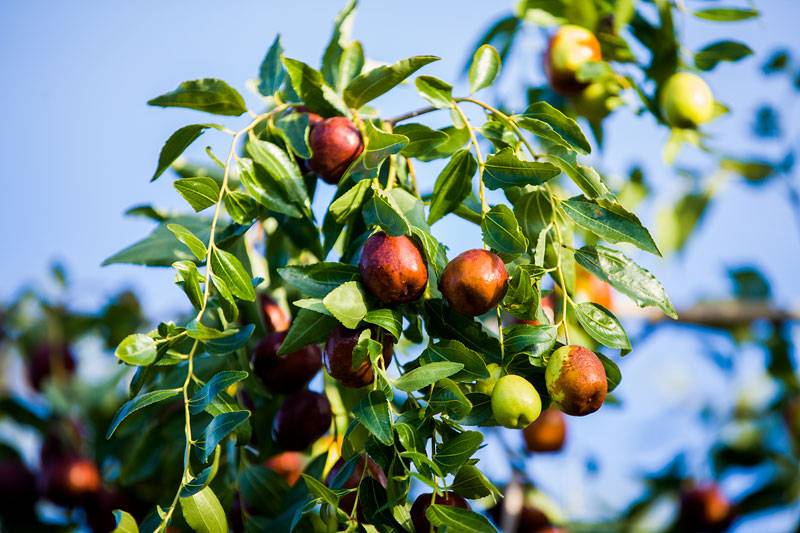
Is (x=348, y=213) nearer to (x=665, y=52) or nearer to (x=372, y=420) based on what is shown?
(x=372, y=420)

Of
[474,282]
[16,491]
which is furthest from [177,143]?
[16,491]

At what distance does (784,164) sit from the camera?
4020 mm

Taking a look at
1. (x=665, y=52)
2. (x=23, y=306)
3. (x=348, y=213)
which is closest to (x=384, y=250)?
(x=348, y=213)

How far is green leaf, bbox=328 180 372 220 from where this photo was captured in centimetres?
171

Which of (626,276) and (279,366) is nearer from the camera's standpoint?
(626,276)

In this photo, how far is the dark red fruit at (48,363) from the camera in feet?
13.1

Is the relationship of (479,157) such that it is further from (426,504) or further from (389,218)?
(426,504)

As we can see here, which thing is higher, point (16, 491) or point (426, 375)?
point (426, 375)

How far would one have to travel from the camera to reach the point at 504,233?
1.60 meters

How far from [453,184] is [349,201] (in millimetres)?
228

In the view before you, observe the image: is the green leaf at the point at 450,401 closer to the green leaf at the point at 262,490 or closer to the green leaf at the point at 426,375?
the green leaf at the point at 426,375

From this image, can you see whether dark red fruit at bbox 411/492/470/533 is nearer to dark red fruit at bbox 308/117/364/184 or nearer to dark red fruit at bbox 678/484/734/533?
dark red fruit at bbox 308/117/364/184

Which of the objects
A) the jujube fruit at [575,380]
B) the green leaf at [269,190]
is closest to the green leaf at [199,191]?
the green leaf at [269,190]

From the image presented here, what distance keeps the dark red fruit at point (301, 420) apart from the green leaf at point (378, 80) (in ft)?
2.22
